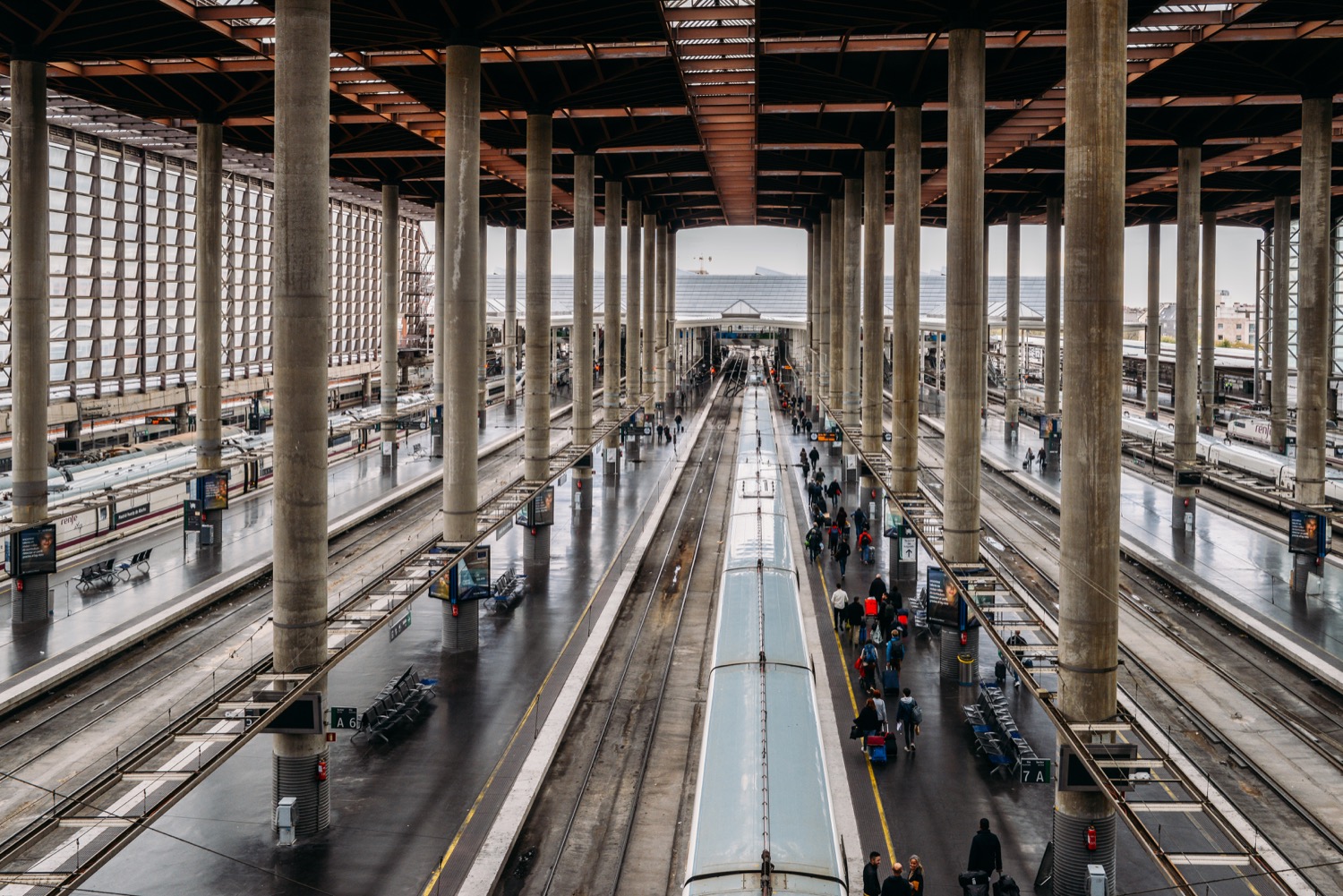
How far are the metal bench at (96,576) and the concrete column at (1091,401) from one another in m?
28.5

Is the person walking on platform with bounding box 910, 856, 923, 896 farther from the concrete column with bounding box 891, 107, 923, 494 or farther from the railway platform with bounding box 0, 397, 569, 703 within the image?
the concrete column with bounding box 891, 107, 923, 494

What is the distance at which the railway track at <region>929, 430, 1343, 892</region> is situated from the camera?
60.0 feet

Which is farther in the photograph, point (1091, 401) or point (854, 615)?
point (854, 615)

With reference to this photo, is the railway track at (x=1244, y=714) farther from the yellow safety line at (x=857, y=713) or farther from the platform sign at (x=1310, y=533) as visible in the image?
the yellow safety line at (x=857, y=713)

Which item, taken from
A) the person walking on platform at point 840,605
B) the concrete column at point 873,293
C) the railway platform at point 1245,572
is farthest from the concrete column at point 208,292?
the railway platform at point 1245,572

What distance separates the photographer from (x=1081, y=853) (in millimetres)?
15492

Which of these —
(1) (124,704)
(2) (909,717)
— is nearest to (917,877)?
(2) (909,717)

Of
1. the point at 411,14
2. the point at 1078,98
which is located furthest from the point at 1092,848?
the point at 411,14

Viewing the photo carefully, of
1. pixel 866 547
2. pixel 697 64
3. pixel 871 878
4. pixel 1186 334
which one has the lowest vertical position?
pixel 871 878

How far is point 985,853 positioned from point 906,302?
76.2 feet

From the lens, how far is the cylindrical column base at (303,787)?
695 inches

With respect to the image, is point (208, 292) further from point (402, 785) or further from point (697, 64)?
point (402, 785)

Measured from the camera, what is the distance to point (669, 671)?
26.6 m

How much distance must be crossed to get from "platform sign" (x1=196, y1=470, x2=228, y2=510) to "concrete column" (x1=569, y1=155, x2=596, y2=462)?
13.9 m
